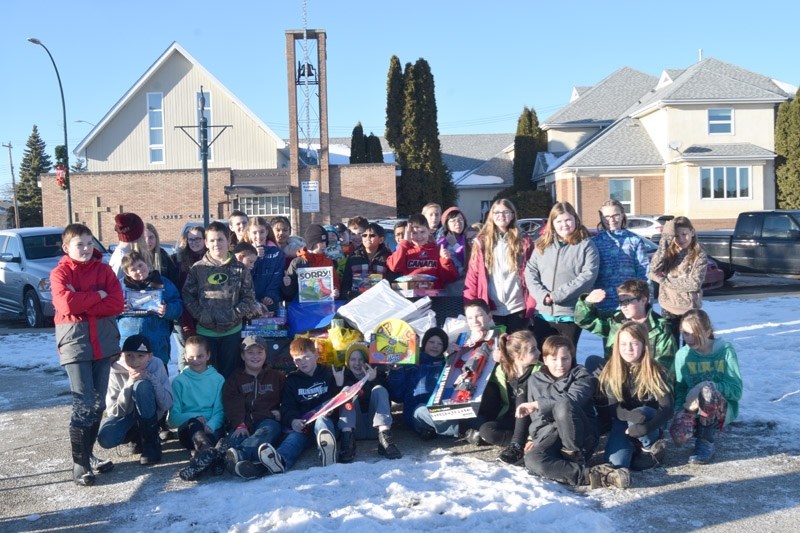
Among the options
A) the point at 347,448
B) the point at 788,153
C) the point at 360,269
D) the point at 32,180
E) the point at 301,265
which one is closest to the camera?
the point at 347,448

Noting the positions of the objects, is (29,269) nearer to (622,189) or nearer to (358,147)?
(358,147)

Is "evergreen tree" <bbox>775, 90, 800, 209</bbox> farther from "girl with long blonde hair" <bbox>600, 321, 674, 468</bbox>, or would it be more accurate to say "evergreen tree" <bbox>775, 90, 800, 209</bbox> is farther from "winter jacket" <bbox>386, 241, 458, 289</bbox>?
"girl with long blonde hair" <bbox>600, 321, 674, 468</bbox>

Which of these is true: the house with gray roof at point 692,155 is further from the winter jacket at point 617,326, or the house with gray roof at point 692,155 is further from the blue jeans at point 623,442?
the blue jeans at point 623,442

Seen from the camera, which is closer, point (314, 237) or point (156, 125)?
point (314, 237)

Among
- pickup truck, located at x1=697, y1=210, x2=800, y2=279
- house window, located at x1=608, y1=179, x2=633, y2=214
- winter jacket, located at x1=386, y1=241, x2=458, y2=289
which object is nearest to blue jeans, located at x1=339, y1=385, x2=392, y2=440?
winter jacket, located at x1=386, y1=241, x2=458, y2=289

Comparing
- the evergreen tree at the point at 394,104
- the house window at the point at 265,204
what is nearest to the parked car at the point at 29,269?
the house window at the point at 265,204

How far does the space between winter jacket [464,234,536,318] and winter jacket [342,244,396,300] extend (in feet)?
2.99

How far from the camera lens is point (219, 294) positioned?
6.40 m

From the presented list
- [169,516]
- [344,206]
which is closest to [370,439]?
[169,516]

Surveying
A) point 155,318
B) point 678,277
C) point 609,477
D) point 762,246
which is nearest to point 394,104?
point 762,246

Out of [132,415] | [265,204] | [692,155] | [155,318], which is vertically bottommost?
[132,415]

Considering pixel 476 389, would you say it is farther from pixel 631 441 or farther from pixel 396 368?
pixel 631 441

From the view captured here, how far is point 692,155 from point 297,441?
106 ft

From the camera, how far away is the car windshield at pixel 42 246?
1423cm
